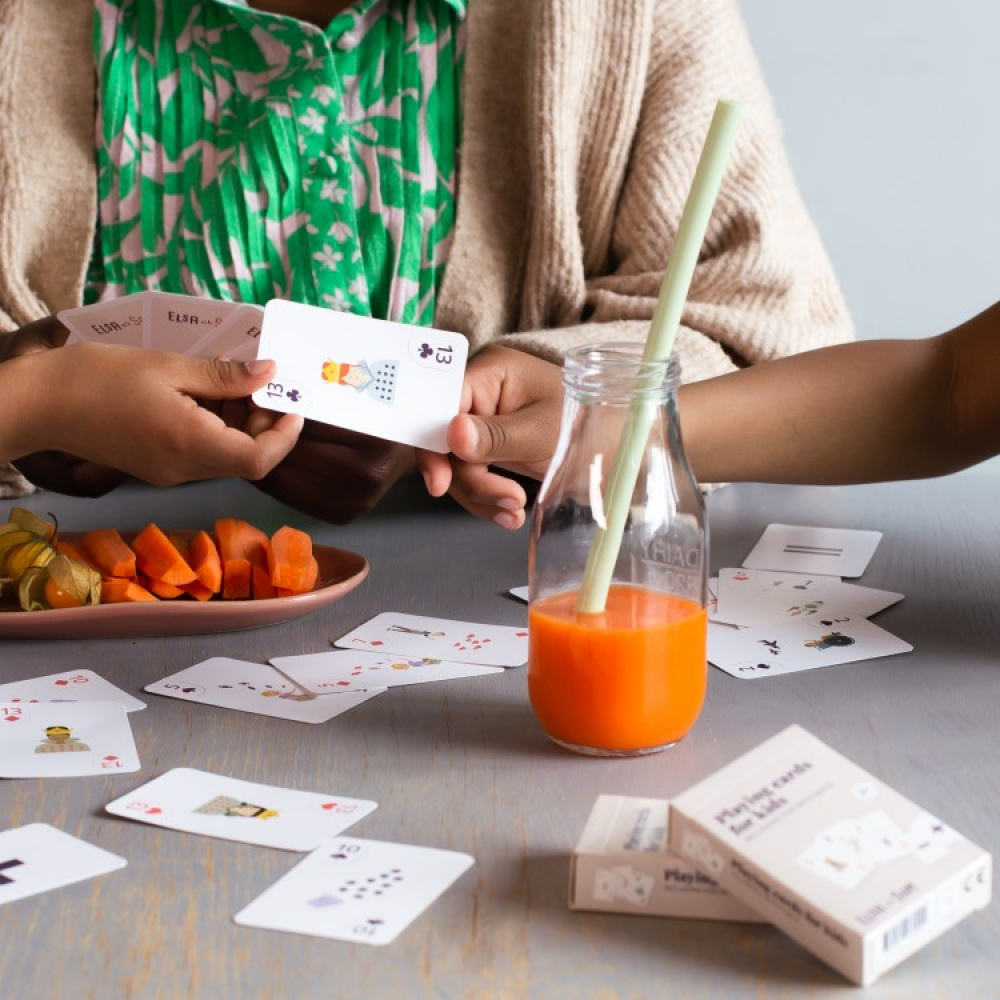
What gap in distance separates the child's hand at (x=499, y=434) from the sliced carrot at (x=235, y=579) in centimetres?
16

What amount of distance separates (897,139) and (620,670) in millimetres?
2004

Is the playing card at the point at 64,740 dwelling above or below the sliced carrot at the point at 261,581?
below

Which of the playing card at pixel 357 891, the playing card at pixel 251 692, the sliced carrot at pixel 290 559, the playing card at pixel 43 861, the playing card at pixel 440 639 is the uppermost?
the sliced carrot at pixel 290 559

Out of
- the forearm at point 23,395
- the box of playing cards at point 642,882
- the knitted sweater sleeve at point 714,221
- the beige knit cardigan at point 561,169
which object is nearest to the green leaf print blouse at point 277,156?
the beige knit cardigan at point 561,169

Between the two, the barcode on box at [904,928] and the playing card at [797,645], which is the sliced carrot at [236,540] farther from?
the barcode on box at [904,928]

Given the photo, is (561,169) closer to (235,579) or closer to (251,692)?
(235,579)

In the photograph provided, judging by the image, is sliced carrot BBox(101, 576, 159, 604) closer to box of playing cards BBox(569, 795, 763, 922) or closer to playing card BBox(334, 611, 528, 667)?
playing card BBox(334, 611, 528, 667)

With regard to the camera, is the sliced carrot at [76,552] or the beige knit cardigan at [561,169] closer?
the sliced carrot at [76,552]

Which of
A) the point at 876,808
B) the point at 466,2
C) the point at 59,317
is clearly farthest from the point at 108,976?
the point at 466,2

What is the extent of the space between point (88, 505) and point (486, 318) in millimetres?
→ 546

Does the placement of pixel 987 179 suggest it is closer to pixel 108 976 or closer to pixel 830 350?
pixel 830 350

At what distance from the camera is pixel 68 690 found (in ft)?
3.00

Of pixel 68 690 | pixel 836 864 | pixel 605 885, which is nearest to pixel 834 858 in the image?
pixel 836 864

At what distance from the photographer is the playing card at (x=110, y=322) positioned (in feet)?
3.99
